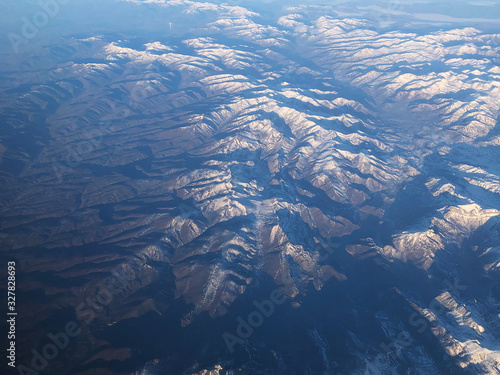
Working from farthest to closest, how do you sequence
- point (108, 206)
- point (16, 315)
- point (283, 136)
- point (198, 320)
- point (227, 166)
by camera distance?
point (283, 136), point (227, 166), point (108, 206), point (198, 320), point (16, 315)

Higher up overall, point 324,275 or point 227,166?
point 227,166

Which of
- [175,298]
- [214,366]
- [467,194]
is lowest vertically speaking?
[175,298]

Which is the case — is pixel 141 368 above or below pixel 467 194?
below

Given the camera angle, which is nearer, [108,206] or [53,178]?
[108,206]

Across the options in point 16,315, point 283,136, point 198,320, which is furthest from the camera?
point 283,136

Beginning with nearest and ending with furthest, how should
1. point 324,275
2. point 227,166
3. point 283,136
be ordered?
point 324,275 < point 227,166 < point 283,136

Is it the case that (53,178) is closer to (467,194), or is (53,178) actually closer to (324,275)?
(324,275)

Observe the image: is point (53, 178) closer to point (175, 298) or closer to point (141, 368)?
point (175, 298)

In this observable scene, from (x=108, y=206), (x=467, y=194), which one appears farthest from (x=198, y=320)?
(x=467, y=194)

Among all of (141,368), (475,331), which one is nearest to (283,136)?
(475,331)
